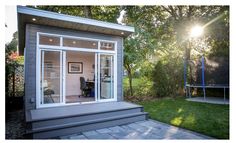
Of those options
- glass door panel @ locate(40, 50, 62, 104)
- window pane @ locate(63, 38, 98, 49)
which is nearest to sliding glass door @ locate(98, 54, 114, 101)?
window pane @ locate(63, 38, 98, 49)

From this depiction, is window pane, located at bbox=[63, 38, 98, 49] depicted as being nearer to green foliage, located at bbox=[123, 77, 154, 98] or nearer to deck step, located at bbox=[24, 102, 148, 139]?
deck step, located at bbox=[24, 102, 148, 139]

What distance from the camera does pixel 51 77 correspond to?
5.24 meters

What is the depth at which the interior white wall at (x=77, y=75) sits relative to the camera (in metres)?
8.79

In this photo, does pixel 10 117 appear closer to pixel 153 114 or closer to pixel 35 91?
pixel 35 91

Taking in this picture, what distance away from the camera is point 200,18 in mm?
9617

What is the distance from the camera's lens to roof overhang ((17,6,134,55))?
175 inches

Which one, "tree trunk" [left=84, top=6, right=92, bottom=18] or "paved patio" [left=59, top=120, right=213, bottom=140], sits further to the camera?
"tree trunk" [left=84, top=6, right=92, bottom=18]

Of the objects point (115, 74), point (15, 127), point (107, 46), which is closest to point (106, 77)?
point (115, 74)

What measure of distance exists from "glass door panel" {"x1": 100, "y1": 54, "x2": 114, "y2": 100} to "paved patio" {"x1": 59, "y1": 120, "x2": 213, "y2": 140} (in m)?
1.86

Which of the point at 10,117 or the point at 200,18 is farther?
the point at 200,18

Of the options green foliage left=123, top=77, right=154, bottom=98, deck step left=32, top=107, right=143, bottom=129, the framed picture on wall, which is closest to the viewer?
deck step left=32, top=107, right=143, bottom=129

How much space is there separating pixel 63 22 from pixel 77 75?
4.43 m
